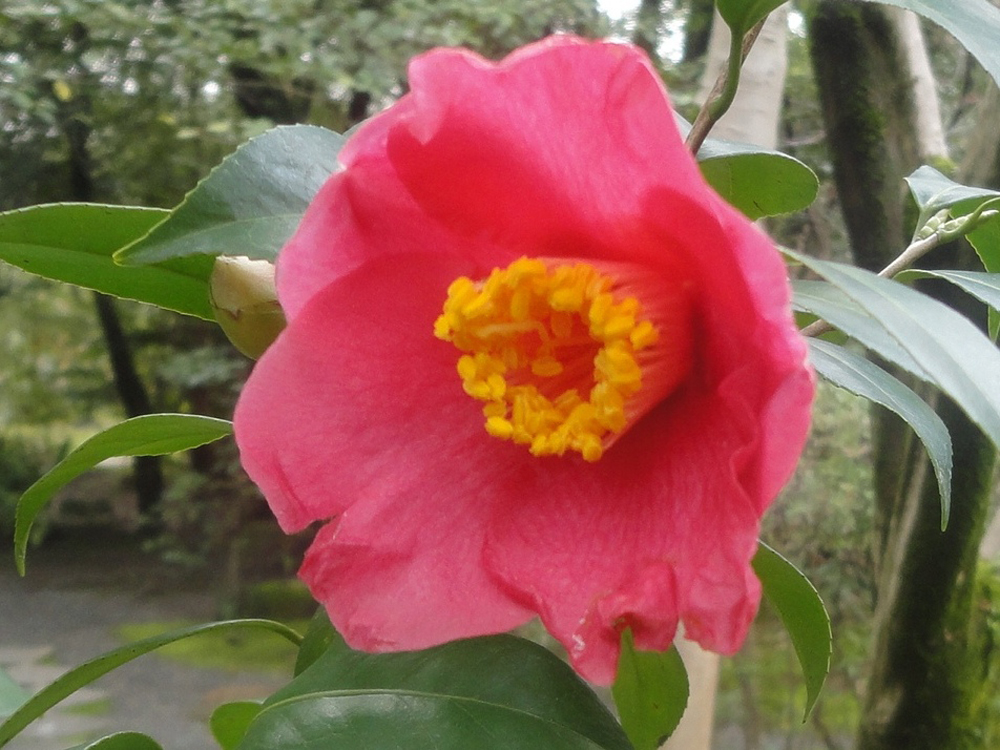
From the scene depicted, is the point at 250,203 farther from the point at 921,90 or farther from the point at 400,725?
the point at 921,90

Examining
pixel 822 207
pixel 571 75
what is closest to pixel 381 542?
pixel 571 75

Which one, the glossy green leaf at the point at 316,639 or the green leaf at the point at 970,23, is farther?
the glossy green leaf at the point at 316,639

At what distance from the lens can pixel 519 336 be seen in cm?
42

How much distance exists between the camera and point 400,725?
0.42 m

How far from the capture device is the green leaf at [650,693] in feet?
1.71

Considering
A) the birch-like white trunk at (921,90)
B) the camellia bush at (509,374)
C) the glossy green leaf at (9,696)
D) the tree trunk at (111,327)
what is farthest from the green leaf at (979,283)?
the tree trunk at (111,327)

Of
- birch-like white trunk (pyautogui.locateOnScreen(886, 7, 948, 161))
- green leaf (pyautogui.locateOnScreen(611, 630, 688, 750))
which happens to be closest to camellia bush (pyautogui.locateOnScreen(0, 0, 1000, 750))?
green leaf (pyautogui.locateOnScreen(611, 630, 688, 750))

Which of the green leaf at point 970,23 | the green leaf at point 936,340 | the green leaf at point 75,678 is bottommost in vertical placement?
the green leaf at point 75,678

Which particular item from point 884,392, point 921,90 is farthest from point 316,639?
point 921,90

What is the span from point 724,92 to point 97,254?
14.0 inches

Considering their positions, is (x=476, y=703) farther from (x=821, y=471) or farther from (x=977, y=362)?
(x=821, y=471)

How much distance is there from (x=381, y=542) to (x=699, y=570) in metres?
0.14

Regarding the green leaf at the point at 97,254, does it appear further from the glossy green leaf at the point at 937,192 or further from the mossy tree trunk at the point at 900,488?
the mossy tree trunk at the point at 900,488

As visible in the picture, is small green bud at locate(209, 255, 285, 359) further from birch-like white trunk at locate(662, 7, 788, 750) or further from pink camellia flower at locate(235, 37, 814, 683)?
birch-like white trunk at locate(662, 7, 788, 750)
